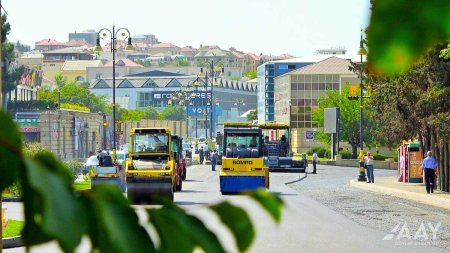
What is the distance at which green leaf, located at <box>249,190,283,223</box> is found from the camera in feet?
4.25

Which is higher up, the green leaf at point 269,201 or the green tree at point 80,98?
the green tree at point 80,98

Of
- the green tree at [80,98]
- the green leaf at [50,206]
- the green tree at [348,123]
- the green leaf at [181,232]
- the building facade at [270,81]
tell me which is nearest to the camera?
the green leaf at [50,206]

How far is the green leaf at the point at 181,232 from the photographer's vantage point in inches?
49.7

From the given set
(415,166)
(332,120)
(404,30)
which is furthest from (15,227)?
(332,120)

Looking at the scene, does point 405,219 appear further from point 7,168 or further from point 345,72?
point 345,72

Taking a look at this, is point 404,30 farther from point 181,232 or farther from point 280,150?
point 280,150

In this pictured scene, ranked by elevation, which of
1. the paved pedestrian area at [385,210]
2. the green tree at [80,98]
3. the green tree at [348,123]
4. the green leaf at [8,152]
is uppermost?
the green tree at [80,98]

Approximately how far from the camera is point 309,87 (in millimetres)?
146000

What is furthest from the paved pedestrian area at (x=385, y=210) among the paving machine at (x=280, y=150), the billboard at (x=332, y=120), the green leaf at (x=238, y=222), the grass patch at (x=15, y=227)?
the billboard at (x=332, y=120)

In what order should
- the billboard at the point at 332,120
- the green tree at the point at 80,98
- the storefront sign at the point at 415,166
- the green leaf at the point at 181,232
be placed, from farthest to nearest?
the green tree at the point at 80,98, the billboard at the point at 332,120, the storefront sign at the point at 415,166, the green leaf at the point at 181,232

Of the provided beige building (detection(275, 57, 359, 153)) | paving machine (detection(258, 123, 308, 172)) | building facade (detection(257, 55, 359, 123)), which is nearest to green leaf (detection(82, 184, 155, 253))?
paving machine (detection(258, 123, 308, 172))

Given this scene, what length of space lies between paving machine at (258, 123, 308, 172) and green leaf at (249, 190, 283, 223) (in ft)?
236

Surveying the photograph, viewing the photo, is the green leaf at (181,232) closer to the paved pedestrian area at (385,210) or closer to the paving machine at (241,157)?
the paved pedestrian area at (385,210)

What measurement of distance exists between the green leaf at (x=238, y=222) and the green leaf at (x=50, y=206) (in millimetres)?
165
